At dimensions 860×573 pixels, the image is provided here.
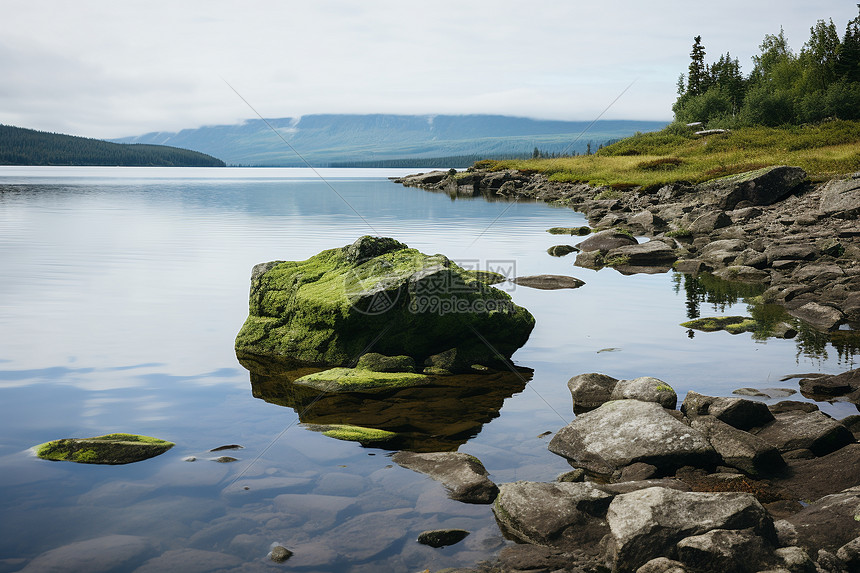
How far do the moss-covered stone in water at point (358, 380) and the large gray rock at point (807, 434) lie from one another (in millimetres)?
6316

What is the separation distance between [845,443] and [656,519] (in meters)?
4.40

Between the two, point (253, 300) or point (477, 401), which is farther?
point (253, 300)

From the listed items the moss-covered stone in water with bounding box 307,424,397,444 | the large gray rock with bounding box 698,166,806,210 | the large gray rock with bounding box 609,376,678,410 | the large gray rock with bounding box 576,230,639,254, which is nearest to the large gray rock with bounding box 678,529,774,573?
the large gray rock with bounding box 609,376,678,410

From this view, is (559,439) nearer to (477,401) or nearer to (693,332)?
(477,401)

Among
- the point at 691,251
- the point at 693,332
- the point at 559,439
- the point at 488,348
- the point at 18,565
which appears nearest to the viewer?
the point at 18,565

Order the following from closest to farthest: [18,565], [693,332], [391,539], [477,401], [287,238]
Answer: [18,565], [391,539], [477,401], [693,332], [287,238]

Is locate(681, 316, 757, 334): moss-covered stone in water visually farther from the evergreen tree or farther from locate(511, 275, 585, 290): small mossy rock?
the evergreen tree

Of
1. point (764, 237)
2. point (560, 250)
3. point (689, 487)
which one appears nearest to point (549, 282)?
point (560, 250)

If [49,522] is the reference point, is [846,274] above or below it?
above

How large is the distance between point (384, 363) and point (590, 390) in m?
4.30

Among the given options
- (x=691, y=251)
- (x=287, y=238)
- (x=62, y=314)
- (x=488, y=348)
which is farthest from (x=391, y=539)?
(x=287, y=238)

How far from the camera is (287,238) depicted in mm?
40656

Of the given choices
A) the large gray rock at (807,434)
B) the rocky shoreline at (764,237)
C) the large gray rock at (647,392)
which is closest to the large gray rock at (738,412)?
the large gray rock at (807,434)

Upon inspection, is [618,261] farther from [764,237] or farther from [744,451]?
[744,451]
